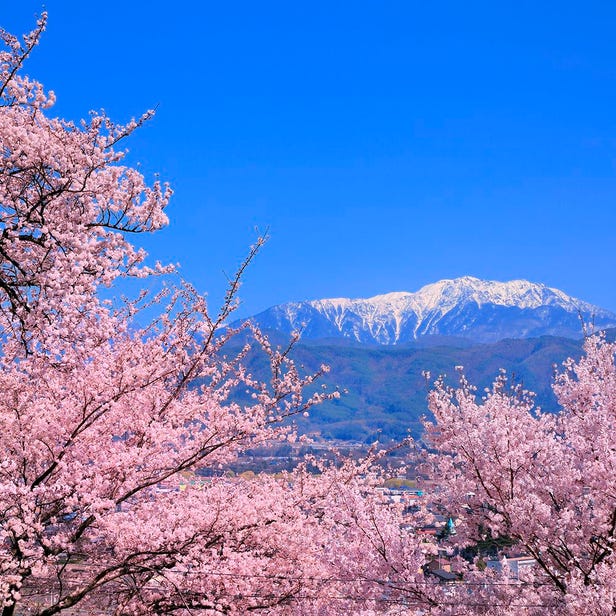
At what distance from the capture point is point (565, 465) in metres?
10.4

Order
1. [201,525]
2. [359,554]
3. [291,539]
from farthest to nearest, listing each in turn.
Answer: [359,554]
[291,539]
[201,525]

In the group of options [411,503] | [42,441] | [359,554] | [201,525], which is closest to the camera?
[42,441]

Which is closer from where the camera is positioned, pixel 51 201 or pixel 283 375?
pixel 51 201

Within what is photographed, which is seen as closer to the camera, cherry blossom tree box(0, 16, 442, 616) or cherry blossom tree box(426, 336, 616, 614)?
cherry blossom tree box(0, 16, 442, 616)

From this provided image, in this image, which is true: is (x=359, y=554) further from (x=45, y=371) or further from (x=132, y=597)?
(x=45, y=371)

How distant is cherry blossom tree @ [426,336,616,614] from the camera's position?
30.5 ft

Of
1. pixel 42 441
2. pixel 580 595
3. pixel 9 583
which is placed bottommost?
pixel 9 583

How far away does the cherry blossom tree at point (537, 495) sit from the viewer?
9.30 metres

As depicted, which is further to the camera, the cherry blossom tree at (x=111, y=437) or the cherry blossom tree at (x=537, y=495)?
the cherry blossom tree at (x=537, y=495)

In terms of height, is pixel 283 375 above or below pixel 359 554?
above

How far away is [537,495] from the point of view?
10.4 metres

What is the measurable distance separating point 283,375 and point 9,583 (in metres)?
4.69

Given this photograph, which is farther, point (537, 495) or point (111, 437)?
point (537, 495)

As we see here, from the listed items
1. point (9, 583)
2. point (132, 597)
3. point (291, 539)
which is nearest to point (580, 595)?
point (291, 539)
